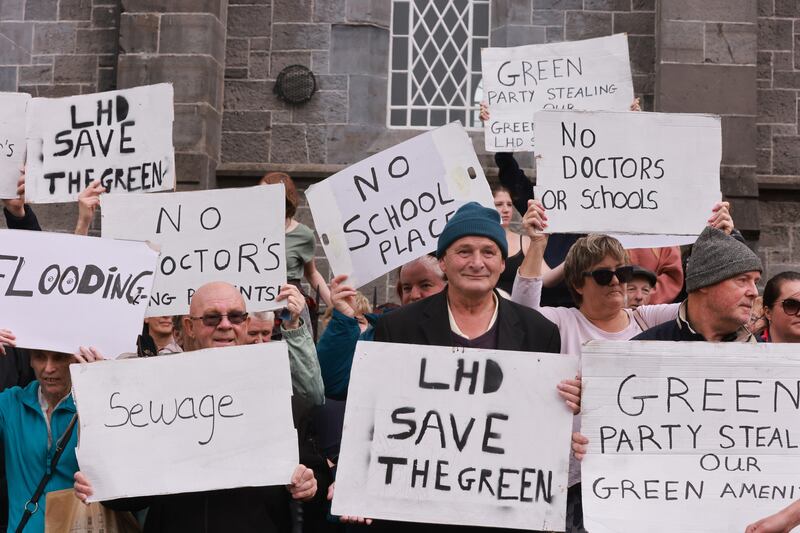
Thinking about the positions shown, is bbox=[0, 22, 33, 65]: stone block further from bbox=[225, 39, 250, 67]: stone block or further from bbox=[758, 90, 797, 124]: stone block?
bbox=[758, 90, 797, 124]: stone block

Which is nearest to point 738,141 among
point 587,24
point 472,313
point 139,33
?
point 587,24

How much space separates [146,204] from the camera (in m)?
6.54

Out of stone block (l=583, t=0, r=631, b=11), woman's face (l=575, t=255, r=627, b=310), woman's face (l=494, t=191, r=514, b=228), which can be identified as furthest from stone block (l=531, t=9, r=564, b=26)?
woman's face (l=575, t=255, r=627, b=310)

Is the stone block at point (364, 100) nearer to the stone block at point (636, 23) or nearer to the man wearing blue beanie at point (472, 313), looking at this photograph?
the stone block at point (636, 23)

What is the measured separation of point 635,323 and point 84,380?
2.45 metres

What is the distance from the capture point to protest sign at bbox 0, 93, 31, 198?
707 cm

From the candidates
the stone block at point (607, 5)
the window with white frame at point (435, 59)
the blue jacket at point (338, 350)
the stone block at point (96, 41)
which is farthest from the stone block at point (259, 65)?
the blue jacket at point (338, 350)

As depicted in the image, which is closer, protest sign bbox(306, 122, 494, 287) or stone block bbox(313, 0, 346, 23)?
protest sign bbox(306, 122, 494, 287)

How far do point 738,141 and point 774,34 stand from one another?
1.36 metres

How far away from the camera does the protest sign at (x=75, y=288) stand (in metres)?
5.70

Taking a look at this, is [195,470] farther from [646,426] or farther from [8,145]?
[8,145]

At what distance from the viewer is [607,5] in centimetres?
1132

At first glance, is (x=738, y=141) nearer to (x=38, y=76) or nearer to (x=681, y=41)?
(x=681, y=41)

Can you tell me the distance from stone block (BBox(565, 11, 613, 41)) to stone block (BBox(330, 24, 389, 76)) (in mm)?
1701
